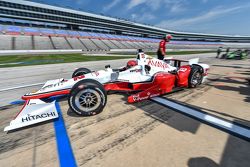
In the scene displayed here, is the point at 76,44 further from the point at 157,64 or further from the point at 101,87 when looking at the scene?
the point at 101,87

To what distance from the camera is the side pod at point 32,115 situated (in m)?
2.64

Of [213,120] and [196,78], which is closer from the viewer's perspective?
[213,120]

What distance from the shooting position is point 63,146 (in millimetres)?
2242

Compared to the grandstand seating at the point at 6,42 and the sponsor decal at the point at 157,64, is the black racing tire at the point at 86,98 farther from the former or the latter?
the grandstand seating at the point at 6,42

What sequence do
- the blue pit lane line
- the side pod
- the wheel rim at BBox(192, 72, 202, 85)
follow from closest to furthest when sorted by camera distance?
the blue pit lane line
the side pod
the wheel rim at BBox(192, 72, 202, 85)

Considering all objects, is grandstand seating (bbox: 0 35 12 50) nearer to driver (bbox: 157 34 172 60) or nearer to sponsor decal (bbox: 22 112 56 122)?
driver (bbox: 157 34 172 60)

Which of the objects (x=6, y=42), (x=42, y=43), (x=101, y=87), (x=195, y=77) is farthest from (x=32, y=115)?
(x=6, y=42)

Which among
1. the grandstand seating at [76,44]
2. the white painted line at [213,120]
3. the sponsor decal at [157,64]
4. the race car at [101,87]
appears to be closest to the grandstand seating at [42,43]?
the grandstand seating at [76,44]

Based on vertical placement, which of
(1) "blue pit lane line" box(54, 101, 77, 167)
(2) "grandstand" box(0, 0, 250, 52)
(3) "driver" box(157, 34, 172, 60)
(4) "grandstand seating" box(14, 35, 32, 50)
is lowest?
(1) "blue pit lane line" box(54, 101, 77, 167)

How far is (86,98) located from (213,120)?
2735mm

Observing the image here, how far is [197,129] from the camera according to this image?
2566 mm

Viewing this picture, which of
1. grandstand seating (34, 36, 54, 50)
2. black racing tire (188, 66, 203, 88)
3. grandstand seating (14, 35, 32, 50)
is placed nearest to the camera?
black racing tire (188, 66, 203, 88)

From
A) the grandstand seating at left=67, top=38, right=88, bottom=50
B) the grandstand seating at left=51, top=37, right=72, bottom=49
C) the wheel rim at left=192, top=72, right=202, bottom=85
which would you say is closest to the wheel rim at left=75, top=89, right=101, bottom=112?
the wheel rim at left=192, top=72, right=202, bottom=85

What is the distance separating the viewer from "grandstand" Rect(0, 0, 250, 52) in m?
41.8
